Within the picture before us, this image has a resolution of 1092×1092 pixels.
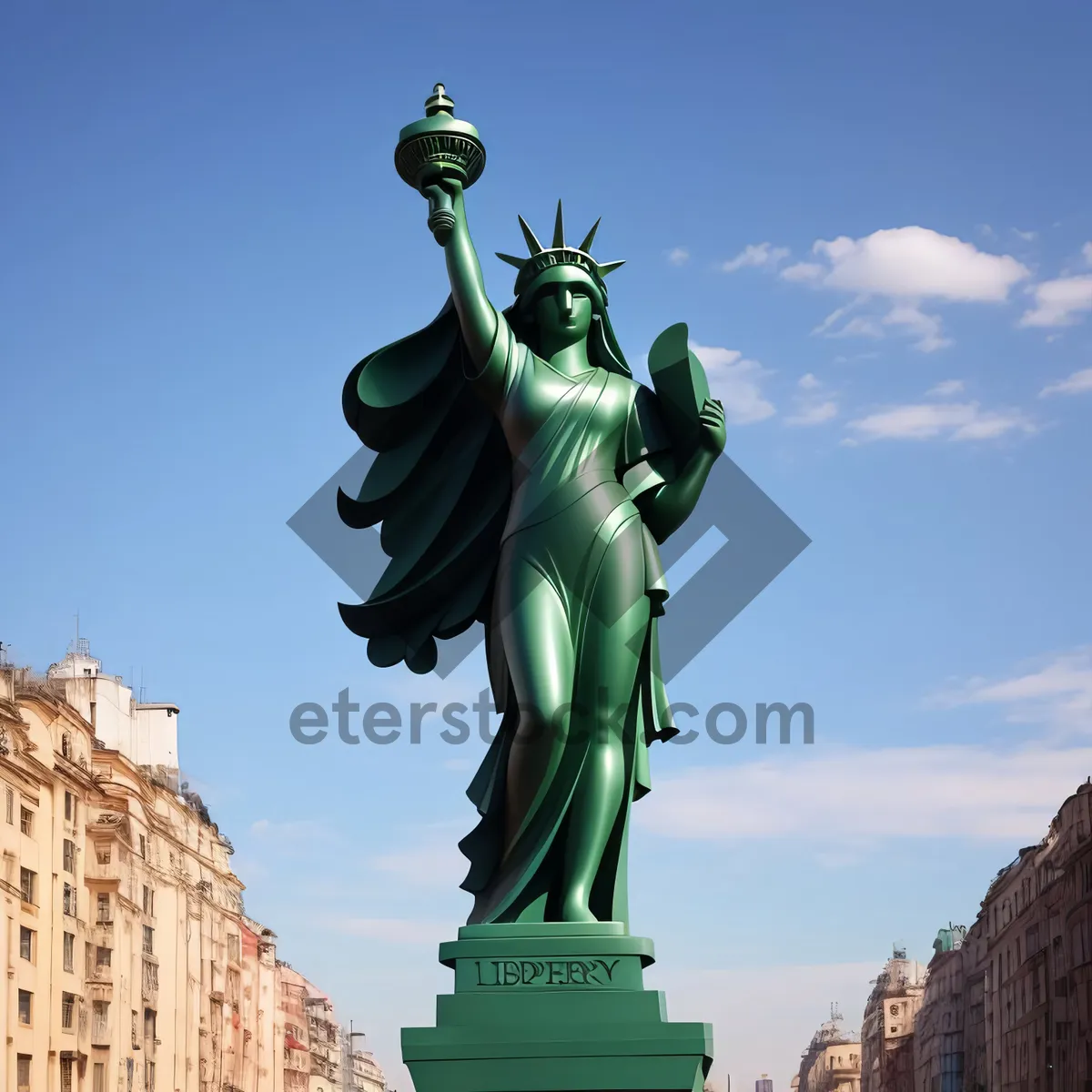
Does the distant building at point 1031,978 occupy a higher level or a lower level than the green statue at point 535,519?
lower

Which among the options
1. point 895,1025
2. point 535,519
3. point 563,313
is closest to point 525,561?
point 535,519

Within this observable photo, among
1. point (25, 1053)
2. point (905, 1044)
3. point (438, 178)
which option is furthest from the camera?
point (905, 1044)

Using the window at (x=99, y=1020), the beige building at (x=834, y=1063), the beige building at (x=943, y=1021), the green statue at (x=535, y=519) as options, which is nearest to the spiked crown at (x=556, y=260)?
the green statue at (x=535, y=519)

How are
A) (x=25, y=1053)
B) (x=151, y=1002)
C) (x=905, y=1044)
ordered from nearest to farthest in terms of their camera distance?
(x=25, y=1053) < (x=151, y=1002) < (x=905, y=1044)

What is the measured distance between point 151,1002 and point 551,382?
4345 cm

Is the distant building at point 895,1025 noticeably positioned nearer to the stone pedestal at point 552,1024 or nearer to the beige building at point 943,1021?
the beige building at point 943,1021

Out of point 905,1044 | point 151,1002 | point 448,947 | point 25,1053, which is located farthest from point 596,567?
point 905,1044

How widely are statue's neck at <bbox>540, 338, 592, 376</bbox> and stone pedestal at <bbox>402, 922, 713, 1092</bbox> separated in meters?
3.50

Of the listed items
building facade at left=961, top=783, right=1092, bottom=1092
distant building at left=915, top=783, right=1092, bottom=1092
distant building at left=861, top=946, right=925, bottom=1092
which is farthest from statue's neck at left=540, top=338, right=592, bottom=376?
distant building at left=861, top=946, right=925, bottom=1092

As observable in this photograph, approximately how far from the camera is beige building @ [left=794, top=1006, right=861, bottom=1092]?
4998 inches

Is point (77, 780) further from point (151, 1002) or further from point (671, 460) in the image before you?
point (671, 460)

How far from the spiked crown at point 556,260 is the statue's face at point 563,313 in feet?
0.51

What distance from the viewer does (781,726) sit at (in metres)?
10.6

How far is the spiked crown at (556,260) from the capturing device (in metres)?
10.7
